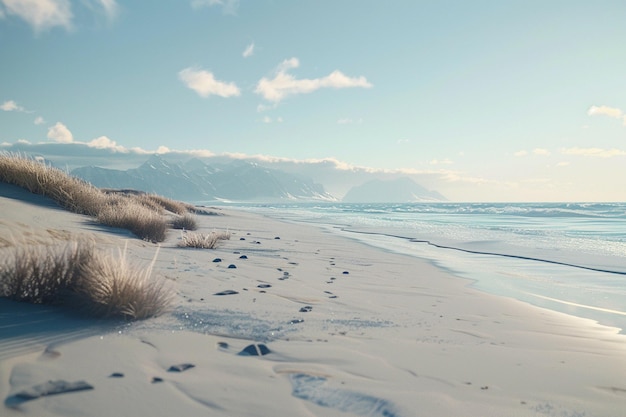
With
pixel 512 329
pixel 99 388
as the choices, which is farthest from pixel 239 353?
pixel 512 329

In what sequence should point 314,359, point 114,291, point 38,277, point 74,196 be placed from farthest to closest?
point 74,196
point 38,277
point 114,291
point 314,359

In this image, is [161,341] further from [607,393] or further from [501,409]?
[607,393]

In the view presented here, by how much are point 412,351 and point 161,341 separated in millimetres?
1780

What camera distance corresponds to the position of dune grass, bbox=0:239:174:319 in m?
3.12

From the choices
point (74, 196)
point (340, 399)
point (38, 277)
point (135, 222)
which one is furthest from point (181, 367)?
point (74, 196)

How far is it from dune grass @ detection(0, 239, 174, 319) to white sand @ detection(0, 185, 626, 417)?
5.1 inches

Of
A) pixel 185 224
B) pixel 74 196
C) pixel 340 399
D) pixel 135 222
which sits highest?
pixel 74 196

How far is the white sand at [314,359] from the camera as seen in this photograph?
6.75ft

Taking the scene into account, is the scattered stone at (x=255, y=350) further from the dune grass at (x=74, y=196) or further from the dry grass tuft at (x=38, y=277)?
the dune grass at (x=74, y=196)

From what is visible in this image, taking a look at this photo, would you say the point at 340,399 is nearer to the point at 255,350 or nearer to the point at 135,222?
the point at 255,350

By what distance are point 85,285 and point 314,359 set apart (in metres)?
1.91

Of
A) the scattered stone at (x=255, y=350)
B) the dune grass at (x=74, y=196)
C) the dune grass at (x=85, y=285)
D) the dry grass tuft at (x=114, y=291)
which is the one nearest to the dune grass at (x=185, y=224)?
the dune grass at (x=74, y=196)

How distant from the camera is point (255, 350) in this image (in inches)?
106

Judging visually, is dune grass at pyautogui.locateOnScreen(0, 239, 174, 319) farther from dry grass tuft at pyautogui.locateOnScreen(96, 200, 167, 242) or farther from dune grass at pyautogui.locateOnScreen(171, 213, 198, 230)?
dune grass at pyautogui.locateOnScreen(171, 213, 198, 230)
